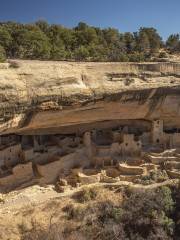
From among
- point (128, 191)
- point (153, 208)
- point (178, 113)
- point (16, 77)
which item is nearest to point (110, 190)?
point (128, 191)

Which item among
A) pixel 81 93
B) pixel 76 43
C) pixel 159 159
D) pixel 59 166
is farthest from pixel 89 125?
pixel 76 43

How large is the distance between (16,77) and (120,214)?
6239 mm

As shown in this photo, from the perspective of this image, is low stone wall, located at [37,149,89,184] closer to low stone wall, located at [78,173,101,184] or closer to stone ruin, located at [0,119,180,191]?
stone ruin, located at [0,119,180,191]

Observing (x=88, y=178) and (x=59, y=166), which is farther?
(x=59, y=166)

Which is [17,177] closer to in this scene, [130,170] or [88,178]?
[88,178]

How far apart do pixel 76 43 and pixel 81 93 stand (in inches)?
455

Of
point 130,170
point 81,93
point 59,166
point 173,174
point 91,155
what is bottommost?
point 173,174

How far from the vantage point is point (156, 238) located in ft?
39.6

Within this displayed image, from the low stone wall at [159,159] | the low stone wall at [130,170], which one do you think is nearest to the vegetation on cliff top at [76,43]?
the low stone wall at [159,159]

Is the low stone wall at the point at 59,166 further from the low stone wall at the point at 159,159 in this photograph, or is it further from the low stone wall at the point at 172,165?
the low stone wall at the point at 172,165

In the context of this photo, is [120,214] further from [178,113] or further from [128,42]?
[128,42]

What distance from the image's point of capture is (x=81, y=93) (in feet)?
41.8

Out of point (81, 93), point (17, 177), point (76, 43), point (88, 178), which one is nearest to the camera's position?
point (81, 93)

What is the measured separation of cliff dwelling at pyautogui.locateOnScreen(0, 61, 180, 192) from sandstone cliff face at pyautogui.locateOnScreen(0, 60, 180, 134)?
33 millimetres
